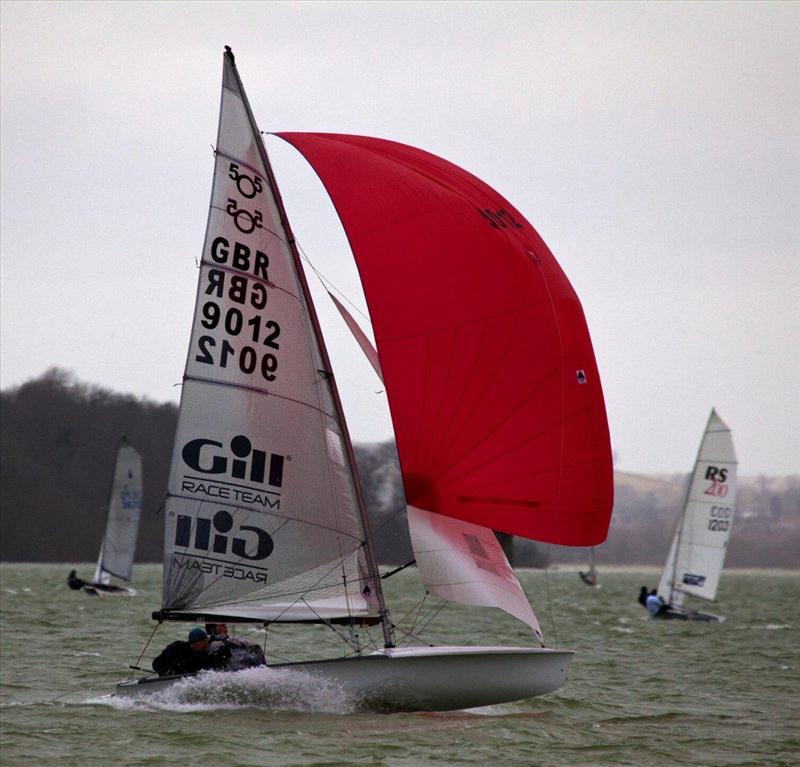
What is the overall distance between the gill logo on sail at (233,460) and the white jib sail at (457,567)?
1.48 meters

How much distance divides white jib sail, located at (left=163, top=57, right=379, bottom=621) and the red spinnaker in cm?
96

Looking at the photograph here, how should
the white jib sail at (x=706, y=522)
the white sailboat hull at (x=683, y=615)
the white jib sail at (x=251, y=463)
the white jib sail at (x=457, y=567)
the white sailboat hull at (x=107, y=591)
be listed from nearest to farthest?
1. the white jib sail at (x=457, y=567)
2. the white jib sail at (x=251, y=463)
3. the white sailboat hull at (x=683, y=615)
4. the white jib sail at (x=706, y=522)
5. the white sailboat hull at (x=107, y=591)

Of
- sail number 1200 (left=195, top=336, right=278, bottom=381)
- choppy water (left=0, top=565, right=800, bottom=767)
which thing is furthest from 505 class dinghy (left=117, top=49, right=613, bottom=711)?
choppy water (left=0, top=565, right=800, bottom=767)

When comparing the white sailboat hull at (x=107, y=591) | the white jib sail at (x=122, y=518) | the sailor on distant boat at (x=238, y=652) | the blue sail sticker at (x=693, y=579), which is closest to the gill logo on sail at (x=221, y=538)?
the sailor on distant boat at (x=238, y=652)

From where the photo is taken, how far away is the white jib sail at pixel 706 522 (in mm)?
35031

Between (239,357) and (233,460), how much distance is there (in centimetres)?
95

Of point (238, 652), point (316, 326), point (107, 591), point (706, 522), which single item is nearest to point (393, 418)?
point (316, 326)

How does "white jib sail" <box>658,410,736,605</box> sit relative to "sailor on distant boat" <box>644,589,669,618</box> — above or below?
above

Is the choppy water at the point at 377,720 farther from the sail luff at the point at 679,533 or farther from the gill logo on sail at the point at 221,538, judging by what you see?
the sail luff at the point at 679,533

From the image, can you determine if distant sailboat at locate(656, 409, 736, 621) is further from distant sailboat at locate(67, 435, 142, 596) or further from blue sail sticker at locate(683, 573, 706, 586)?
distant sailboat at locate(67, 435, 142, 596)

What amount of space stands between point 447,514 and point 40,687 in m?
5.60

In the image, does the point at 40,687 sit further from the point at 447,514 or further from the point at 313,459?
the point at 447,514

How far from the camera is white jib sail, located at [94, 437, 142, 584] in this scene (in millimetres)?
41594

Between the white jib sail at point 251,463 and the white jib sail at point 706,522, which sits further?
the white jib sail at point 706,522
